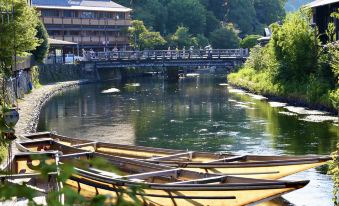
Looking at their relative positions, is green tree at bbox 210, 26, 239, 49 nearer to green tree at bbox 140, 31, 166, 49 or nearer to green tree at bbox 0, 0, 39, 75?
green tree at bbox 140, 31, 166, 49

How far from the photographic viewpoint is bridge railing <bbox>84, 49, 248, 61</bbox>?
71.9m

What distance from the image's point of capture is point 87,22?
286 ft

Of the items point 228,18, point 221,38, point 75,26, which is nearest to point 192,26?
point 221,38

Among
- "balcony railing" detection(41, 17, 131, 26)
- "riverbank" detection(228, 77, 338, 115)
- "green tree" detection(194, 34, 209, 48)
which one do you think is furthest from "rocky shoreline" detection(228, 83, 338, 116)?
"green tree" detection(194, 34, 209, 48)

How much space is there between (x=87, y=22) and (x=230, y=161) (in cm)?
7221

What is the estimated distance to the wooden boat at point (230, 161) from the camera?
52.2ft

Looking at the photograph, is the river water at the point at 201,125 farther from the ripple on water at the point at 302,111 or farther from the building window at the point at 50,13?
the building window at the point at 50,13

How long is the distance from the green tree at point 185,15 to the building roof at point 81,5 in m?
13.3

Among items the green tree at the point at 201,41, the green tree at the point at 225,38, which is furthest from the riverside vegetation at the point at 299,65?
the green tree at the point at 225,38

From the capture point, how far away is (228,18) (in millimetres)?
114938

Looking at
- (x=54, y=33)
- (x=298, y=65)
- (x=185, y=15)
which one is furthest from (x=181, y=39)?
(x=298, y=65)

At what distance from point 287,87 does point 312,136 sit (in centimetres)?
1732

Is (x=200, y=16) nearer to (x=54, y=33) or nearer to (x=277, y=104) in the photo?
(x=54, y=33)

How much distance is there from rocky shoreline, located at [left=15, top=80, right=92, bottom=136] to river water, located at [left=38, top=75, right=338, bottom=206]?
2.85ft
